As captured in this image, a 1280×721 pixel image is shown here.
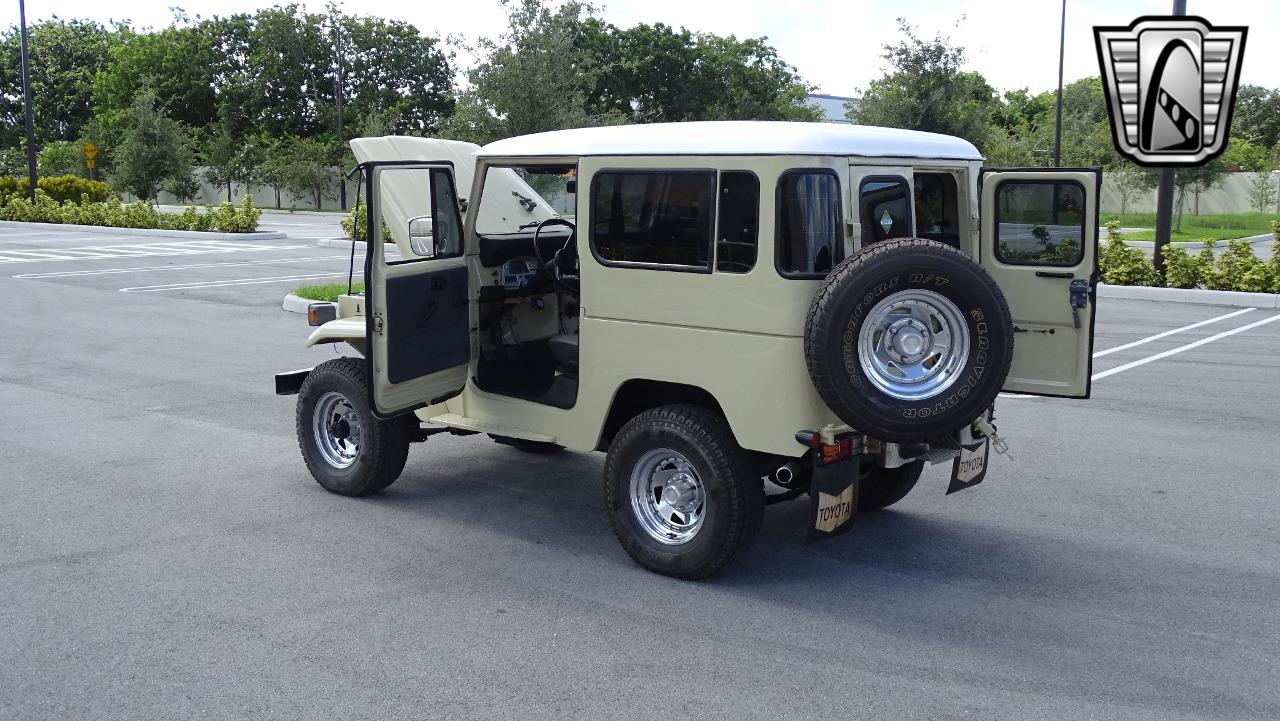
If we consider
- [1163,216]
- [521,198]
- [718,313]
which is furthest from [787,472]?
[1163,216]

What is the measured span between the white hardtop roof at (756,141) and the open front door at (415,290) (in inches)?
31.0

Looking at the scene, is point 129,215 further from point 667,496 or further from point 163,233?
point 667,496

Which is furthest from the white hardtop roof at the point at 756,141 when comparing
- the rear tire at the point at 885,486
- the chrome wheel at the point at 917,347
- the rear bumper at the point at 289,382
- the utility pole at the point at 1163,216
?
the utility pole at the point at 1163,216

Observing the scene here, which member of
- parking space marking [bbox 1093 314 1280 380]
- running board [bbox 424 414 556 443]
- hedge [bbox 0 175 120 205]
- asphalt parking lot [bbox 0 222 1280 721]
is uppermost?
hedge [bbox 0 175 120 205]

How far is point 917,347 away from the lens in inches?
207

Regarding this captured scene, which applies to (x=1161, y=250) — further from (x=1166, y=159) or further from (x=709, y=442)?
(x=709, y=442)

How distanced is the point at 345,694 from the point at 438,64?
65.5m

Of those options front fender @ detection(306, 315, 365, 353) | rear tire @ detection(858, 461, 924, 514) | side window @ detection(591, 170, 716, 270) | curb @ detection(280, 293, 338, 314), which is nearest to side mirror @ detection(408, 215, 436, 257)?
front fender @ detection(306, 315, 365, 353)

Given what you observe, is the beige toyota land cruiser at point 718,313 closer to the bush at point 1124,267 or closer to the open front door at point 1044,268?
the open front door at point 1044,268

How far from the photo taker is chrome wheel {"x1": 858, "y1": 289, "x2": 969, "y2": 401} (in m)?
5.17

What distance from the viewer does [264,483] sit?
745cm

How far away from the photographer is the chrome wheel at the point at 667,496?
574 cm

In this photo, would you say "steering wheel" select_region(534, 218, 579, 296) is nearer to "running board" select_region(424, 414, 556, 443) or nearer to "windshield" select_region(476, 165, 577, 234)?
"windshield" select_region(476, 165, 577, 234)

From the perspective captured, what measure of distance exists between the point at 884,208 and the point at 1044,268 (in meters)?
1.06
